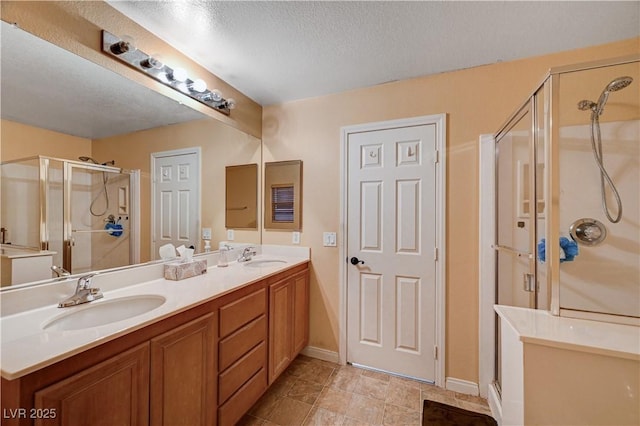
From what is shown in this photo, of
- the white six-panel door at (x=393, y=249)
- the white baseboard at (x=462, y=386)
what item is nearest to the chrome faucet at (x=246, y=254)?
the white six-panel door at (x=393, y=249)

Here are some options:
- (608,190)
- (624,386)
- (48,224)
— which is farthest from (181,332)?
(608,190)

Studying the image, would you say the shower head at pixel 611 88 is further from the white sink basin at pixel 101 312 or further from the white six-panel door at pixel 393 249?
the white sink basin at pixel 101 312

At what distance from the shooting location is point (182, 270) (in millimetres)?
1618

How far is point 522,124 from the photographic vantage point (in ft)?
5.03

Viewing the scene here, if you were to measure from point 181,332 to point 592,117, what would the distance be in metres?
2.65

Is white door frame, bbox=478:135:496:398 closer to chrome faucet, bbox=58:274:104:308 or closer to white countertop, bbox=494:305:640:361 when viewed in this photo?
white countertop, bbox=494:305:640:361

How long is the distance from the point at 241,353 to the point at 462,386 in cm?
162

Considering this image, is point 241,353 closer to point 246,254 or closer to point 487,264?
point 246,254

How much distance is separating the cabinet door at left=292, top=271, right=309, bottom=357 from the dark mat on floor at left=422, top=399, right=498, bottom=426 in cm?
101

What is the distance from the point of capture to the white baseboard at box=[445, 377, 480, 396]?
5.93ft

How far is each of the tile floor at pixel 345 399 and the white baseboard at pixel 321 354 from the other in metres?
0.11

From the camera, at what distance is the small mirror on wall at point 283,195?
2.37 meters

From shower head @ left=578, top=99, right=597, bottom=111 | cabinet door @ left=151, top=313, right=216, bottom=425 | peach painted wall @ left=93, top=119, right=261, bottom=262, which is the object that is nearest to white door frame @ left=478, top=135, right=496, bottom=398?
shower head @ left=578, top=99, right=597, bottom=111

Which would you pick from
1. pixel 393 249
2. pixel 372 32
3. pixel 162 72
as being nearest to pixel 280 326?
pixel 393 249
